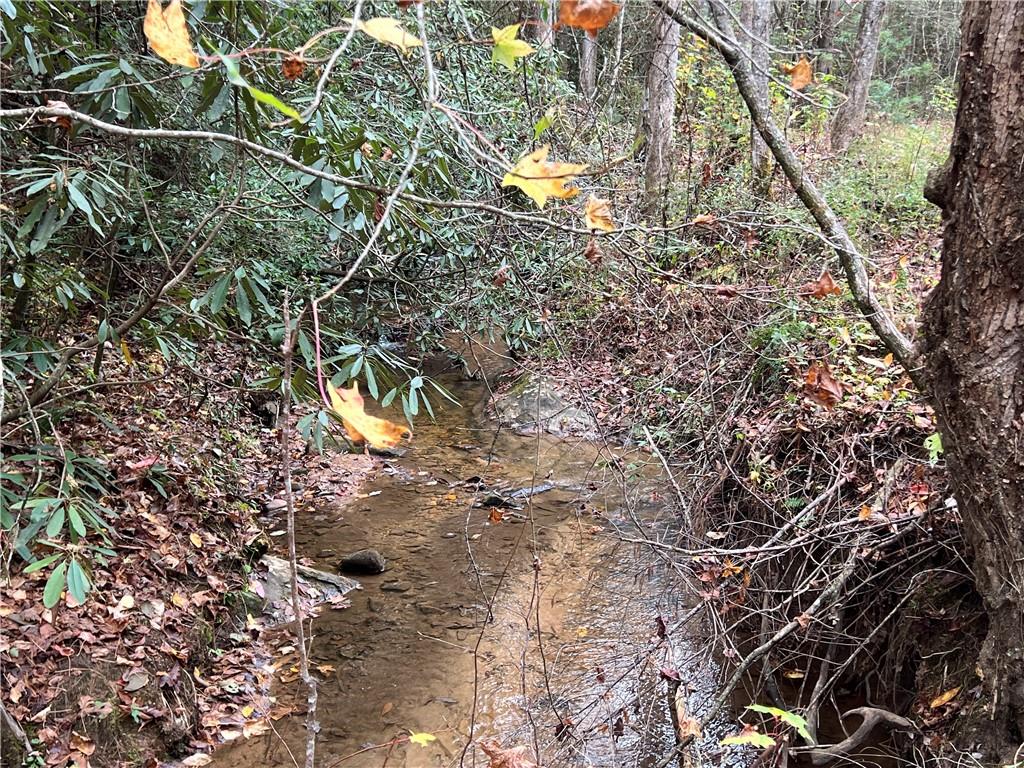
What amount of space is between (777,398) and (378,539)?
10.5ft

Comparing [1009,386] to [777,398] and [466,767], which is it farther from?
[466,767]

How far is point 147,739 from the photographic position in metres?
3.20

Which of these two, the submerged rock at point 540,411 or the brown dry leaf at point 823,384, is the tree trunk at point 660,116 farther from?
the brown dry leaf at point 823,384

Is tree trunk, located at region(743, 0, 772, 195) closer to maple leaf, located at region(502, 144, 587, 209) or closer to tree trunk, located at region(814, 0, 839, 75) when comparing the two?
tree trunk, located at region(814, 0, 839, 75)

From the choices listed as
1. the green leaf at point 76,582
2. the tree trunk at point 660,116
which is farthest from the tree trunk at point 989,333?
the tree trunk at point 660,116

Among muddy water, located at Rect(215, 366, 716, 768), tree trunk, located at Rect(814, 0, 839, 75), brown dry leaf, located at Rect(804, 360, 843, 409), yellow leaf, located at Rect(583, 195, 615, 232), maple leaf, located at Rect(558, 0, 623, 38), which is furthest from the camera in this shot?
tree trunk, located at Rect(814, 0, 839, 75)

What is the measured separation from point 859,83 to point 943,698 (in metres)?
9.26

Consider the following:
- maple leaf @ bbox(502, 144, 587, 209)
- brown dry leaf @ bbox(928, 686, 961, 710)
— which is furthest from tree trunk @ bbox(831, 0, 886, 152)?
maple leaf @ bbox(502, 144, 587, 209)

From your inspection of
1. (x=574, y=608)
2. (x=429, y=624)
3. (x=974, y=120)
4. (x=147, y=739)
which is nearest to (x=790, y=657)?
(x=574, y=608)

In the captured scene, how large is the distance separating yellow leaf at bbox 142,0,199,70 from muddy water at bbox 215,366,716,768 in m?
2.27

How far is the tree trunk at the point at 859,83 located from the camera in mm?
9336

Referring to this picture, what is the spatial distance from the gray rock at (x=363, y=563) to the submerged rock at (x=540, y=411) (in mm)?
2347

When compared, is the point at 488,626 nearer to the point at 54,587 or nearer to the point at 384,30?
the point at 54,587

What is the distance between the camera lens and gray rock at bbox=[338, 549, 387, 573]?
5035 millimetres
